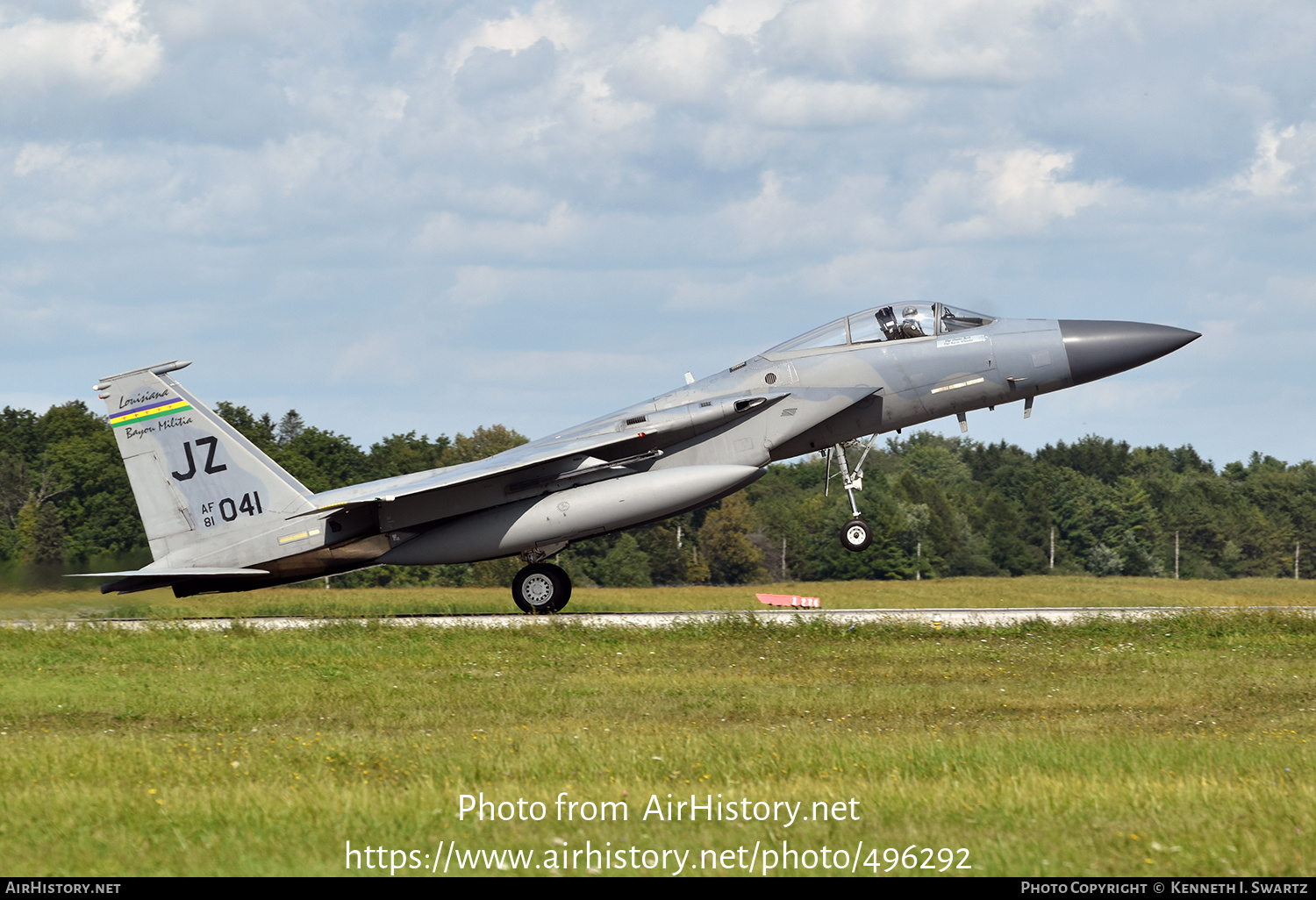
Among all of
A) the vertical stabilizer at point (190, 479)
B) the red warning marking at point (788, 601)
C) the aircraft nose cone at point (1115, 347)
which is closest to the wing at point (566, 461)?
the vertical stabilizer at point (190, 479)

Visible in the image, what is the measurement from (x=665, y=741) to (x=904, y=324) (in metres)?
10.9

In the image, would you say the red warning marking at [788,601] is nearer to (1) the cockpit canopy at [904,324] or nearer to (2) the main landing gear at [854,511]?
(2) the main landing gear at [854,511]

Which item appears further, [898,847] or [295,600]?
[295,600]

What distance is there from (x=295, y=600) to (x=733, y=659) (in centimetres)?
1251

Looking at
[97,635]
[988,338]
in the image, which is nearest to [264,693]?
[97,635]

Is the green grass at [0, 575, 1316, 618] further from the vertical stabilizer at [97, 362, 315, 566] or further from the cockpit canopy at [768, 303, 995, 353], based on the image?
the cockpit canopy at [768, 303, 995, 353]

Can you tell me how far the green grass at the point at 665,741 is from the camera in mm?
6590

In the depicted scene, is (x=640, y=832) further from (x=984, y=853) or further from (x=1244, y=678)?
(x=1244, y=678)

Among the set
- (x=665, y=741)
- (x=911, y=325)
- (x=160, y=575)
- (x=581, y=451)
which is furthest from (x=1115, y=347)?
(x=160, y=575)

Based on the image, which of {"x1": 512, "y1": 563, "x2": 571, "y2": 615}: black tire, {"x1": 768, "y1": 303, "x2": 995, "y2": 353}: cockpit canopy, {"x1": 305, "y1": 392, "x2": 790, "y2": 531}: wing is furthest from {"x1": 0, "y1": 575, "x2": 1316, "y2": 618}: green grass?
{"x1": 768, "y1": 303, "x2": 995, "y2": 353}: cockpit canopy

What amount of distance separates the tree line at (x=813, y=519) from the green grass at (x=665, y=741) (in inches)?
784

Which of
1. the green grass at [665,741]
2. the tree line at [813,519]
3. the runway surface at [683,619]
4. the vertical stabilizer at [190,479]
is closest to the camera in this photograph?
the green grass at [665,741]

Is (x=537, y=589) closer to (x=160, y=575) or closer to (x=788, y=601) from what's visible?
(x=160, y=575)

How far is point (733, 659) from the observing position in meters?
14.8
